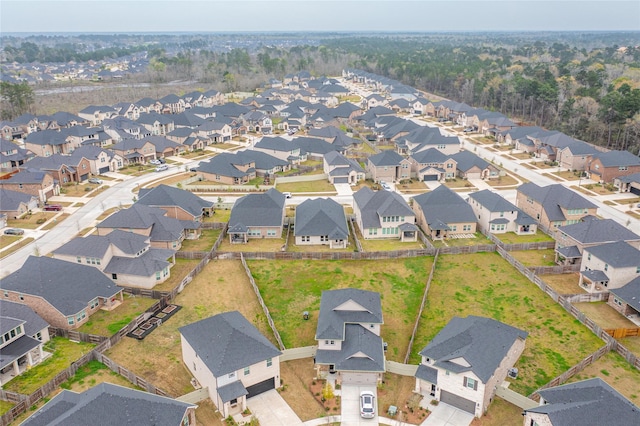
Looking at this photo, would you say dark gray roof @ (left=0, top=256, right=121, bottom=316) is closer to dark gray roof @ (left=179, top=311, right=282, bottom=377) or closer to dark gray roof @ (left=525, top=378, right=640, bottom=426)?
dark gray roof @ (left=179, top=311, right=282, bottom=377)

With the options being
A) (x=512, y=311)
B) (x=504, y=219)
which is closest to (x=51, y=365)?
(x=512, y=311)

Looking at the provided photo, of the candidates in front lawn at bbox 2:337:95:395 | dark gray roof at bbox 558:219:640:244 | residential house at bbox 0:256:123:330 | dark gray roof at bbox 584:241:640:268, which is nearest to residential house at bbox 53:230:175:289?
residential house at bbox 0:256:123:330

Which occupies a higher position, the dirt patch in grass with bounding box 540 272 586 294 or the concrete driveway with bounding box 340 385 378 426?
the concrete driveway with bounding box 340 385 378 426

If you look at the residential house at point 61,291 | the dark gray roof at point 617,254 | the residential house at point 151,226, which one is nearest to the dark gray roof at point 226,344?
the residential house at point 61,291

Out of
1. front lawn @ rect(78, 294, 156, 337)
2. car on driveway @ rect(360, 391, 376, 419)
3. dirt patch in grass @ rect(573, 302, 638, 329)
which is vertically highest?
front lawn @ rect(78, 294, 156, 337)

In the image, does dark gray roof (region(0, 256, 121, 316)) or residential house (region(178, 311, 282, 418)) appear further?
Answer: dark gray roof (region(0, 256, 121, 316))

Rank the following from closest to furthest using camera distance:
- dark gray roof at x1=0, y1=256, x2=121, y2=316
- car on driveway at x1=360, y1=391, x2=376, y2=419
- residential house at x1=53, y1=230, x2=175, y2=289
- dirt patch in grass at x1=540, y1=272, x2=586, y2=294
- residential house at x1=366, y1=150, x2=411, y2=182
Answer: car on driveway at x1=360, y1=391, x2=376, y2=419
dark gray roof at x1=0, y1=256, x2=121, y2=316
residential house at x1=53, y1=230, x2=175, y2=289
dirt patch in grass at x1=540, y1=272, x2=586, y2=294
residential house at x1=366, y1=150, x2=411, y2=182

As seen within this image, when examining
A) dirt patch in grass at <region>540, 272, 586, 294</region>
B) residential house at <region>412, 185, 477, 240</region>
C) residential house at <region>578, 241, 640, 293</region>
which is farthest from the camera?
residential house at <region>412, 185, 477, 240</region>

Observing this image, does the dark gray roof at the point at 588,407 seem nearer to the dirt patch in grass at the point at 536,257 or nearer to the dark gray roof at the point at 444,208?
the dirt patch in grass at the point at 536,257
